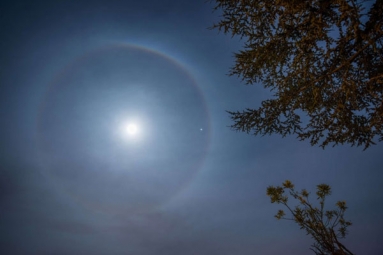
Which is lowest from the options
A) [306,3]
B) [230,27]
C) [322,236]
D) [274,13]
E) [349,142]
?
[322,236]

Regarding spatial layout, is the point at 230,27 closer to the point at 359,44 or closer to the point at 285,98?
the point at 285,98

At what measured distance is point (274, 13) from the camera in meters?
4.51

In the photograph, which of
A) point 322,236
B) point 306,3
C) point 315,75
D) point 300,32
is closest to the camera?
point 306,3

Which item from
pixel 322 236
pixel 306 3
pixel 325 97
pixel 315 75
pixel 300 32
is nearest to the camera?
pixel 306 3

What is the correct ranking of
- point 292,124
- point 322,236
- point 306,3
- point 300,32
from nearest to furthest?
point 306,3, point 322,236, point 300,32, point 292,124

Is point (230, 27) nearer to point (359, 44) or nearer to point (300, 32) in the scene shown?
point (300, 32)

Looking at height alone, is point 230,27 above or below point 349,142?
above

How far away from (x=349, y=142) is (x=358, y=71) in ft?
7.14

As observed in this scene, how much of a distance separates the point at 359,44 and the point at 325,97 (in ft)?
5.11

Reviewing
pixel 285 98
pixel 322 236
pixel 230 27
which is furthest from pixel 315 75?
pixel 322 236

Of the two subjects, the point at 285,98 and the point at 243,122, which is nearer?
the point at 285,98

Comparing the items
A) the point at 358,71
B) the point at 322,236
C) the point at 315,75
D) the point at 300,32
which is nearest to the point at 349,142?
the point at 358,71

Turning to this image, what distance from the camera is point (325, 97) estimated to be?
5.70 m

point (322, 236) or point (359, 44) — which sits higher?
point (359, 44)
